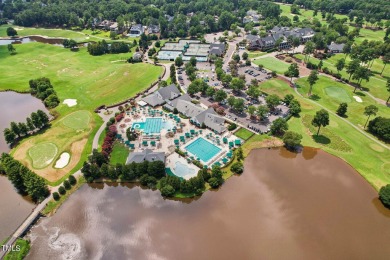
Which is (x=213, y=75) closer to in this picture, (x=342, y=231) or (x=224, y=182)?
(x=224, y=182)

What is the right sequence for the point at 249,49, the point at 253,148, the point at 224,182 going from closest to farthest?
the point at 224,182
the point at 253,148
the point at 249,49

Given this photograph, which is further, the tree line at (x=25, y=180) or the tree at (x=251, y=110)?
the tree at (x=251, y=110)

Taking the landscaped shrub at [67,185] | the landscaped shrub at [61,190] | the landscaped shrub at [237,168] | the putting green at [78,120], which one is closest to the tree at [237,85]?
the landscaped shrub at [237,168]

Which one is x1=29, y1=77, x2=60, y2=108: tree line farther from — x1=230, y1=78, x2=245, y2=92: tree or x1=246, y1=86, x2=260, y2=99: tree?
x1=246, y1=86, x2=260, y2=99: tree

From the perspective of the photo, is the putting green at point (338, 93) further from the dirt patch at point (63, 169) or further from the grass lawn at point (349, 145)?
the dirt patch at point (63, 169)

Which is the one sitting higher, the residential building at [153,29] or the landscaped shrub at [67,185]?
the residential building at [153,29]

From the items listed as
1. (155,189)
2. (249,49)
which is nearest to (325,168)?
(155,189)

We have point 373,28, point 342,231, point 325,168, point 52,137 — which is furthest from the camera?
point 373,28
